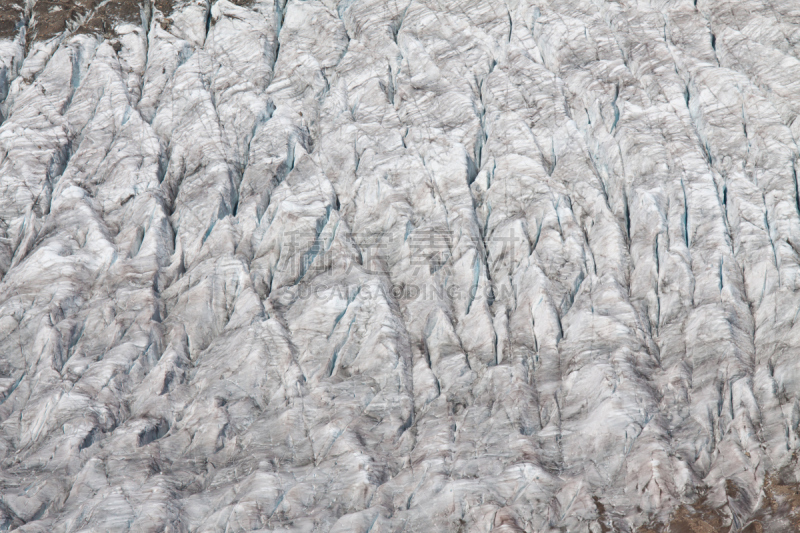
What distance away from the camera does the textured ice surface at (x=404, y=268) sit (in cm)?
2452

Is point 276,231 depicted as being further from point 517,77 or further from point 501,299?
point 517,77

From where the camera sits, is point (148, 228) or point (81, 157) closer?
point (148, 228)

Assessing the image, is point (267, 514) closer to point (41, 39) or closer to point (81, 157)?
point (81, 157)

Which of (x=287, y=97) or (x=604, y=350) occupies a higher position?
(x=287, y=97)

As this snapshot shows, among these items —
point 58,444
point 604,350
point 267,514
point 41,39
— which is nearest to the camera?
point 267,514

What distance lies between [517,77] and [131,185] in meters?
21.4

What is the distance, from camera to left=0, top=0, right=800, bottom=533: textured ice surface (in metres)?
24.5

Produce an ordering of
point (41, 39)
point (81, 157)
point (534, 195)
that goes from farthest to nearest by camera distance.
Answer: point (41, 39) < point (81, 157) < point (534, 195)

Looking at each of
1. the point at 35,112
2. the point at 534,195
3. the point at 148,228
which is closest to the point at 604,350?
the point at 534,195

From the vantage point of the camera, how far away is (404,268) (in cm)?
3105

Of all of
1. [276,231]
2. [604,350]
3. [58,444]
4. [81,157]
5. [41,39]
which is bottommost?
[58,444]

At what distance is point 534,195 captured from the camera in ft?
105

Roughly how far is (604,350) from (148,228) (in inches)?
874

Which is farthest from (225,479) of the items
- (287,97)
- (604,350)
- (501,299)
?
(287,97)
